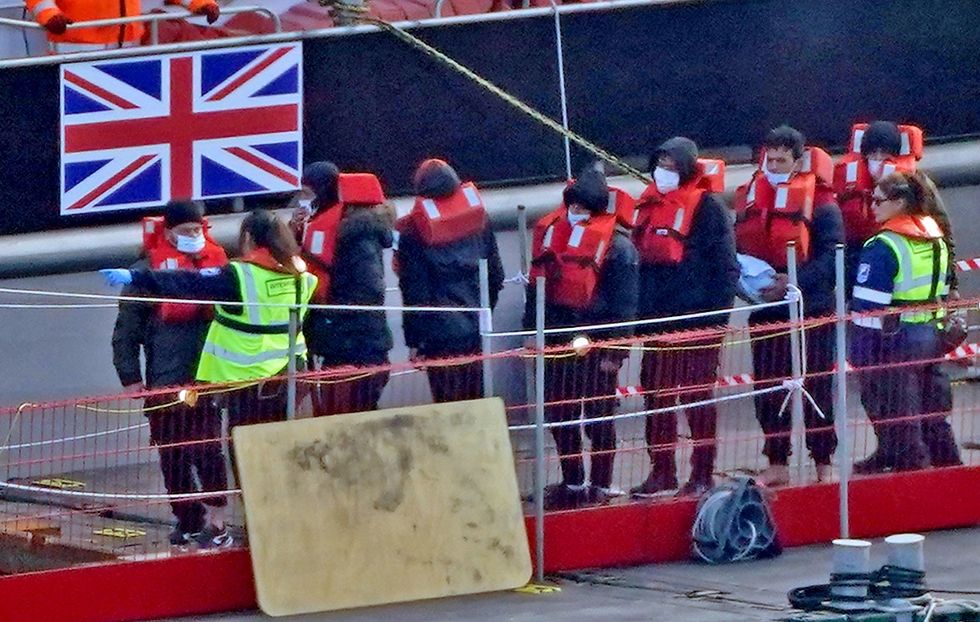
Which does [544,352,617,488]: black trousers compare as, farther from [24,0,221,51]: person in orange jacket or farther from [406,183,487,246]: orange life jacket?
[24,0,221,51]: person in orange jacket

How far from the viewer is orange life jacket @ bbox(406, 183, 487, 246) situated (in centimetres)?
1079

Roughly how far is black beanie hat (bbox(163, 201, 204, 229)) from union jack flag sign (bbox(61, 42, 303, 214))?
79.8 inches

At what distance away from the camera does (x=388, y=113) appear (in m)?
12.9

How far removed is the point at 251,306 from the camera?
979 cm

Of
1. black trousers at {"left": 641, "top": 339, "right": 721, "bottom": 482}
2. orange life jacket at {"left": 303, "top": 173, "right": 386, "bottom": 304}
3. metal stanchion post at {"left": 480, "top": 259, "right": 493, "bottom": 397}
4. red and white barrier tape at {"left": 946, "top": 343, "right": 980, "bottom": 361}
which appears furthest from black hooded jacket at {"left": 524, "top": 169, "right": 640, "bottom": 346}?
red and white barrier tape at {"left": 946, "top": 343, "right": 980, "bottom": 361}

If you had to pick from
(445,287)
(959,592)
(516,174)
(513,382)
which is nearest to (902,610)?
(959,592)

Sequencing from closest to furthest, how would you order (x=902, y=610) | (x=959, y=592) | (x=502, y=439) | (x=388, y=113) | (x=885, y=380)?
(x=902, y=610) < (x=959, y=592) < (x=502, y=439) < (x=885, y=380) < (x=388, y=113)

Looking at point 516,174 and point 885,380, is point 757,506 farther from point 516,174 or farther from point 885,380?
point 516,174

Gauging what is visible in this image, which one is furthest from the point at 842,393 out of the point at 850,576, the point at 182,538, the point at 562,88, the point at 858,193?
the point at 562,88

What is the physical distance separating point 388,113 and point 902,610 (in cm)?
577

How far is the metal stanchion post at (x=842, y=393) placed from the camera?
980 centimetres

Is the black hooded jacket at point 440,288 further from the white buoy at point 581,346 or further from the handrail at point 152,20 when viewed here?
the handrail at point 152,20

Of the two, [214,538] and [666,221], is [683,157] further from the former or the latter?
[214,538]

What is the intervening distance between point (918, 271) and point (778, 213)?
0.88 metres
